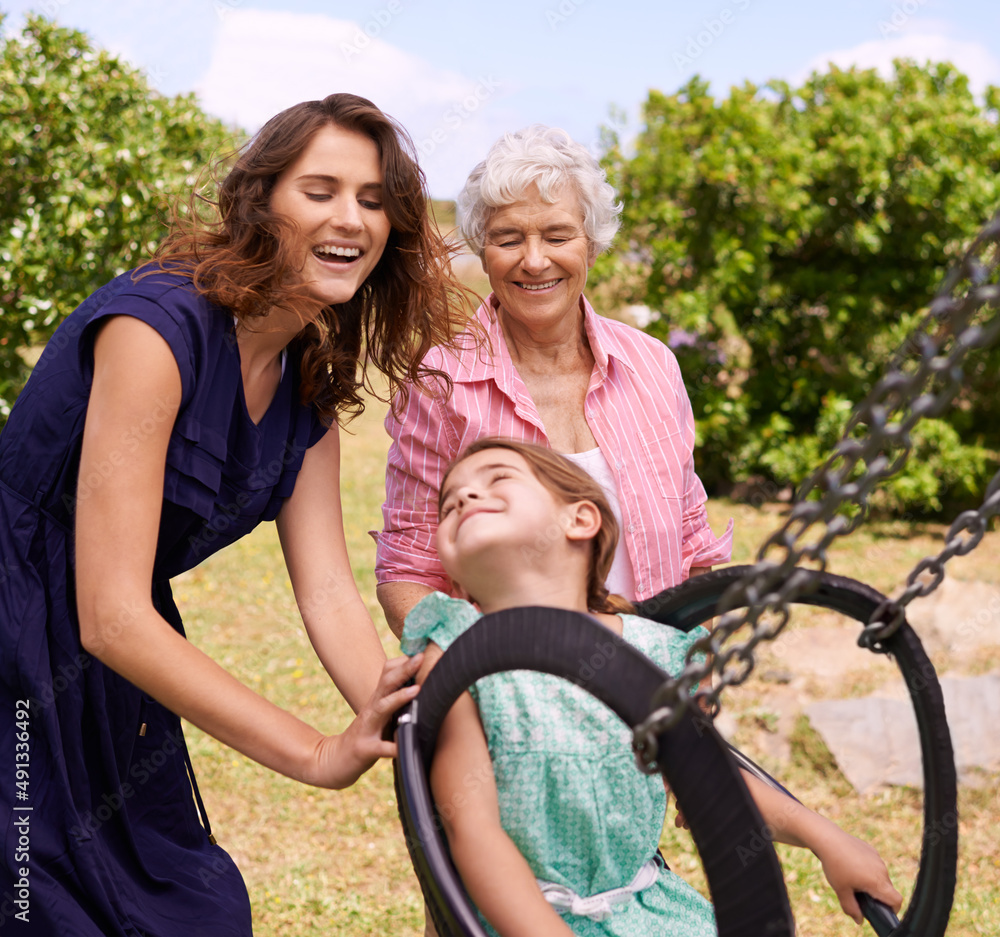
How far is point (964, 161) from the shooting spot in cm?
767

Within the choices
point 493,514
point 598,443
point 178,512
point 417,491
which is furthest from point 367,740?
point 598,443

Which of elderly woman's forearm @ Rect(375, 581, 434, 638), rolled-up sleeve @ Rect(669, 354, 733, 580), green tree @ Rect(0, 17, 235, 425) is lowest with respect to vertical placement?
elderly woman's forearm @ Rect(375, 581, 434, 638)

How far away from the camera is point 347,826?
14.1ft

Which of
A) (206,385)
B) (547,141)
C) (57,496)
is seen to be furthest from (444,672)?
(547,141)

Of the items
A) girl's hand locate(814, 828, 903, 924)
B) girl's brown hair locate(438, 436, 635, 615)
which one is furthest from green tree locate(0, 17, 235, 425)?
girl's hand locate(814, 828, 903, 924)

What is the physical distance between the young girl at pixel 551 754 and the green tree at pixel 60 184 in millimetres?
4088

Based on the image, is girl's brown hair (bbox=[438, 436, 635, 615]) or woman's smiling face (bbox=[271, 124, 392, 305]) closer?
girl's brown hair (bbox=[438, 436, 635, 615])

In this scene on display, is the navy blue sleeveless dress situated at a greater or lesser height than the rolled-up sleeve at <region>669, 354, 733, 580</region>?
lesser

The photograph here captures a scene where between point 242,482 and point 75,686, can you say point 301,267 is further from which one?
point 75,686

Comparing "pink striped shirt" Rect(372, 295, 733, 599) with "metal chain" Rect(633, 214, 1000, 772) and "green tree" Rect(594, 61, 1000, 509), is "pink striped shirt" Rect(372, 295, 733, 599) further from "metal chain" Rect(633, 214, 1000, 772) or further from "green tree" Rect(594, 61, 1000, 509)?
"green tree" Rect(594, 61, 1000, 509)

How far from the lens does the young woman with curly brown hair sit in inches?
66.0

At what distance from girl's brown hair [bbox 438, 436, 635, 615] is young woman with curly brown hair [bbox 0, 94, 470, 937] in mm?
420

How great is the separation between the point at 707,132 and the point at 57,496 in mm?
7002

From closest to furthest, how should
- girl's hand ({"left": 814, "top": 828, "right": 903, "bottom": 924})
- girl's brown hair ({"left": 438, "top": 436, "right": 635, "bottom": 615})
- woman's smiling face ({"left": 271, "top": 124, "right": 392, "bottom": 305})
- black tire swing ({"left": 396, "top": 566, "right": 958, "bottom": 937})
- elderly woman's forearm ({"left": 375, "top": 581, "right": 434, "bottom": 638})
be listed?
1. black tire swing ({"left": 396, "top": 566, "right": 958, "bottom": 937})
2. girl's hand ({"left": 814, "top": 828, "right": 903, "bottom": 924})
3. girl's brown hair ({"left": 438, "top": 436, "right": 635, "bottom": 615})
4. woman's smiling face ({"left": 271, "top": 124, "right": 392, "bottom": 305})
5. elderly woman's forearm ({"left": 375, "top": 581, "right": 434, "bottom": 638})
